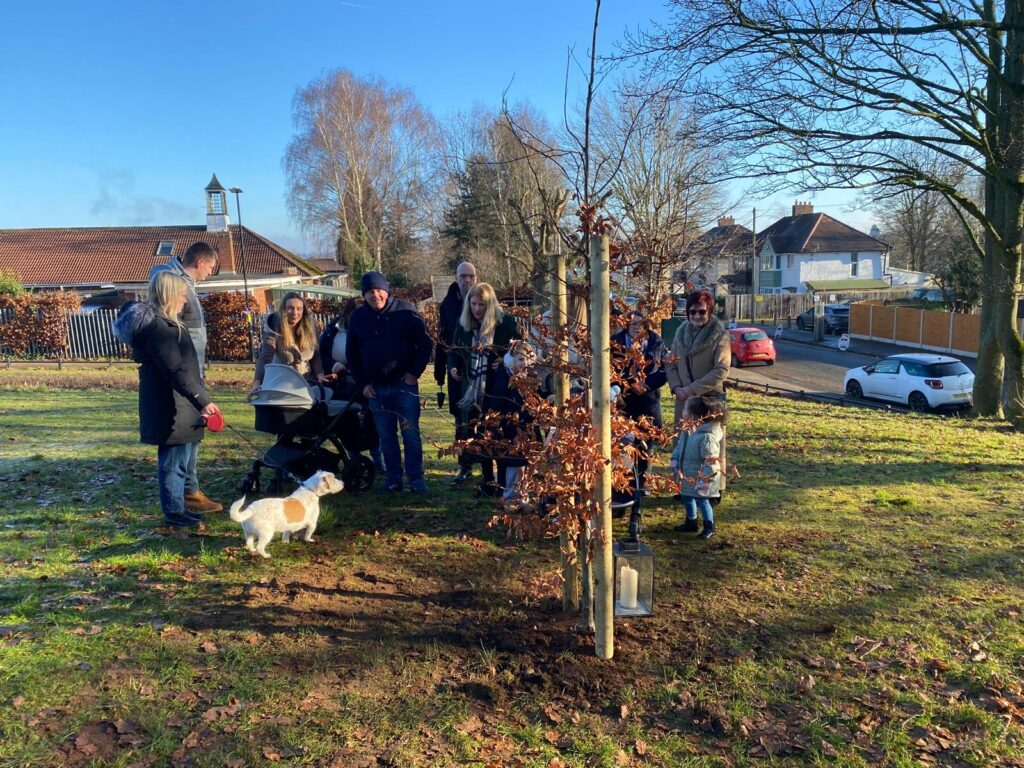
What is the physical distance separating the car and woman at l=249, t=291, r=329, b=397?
15.0 metres

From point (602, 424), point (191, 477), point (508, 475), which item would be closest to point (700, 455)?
point (508, 475)

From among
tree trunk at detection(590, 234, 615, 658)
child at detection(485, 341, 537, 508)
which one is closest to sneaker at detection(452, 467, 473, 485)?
child at detection(485, 341, 537, 508)

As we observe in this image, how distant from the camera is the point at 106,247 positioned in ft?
125

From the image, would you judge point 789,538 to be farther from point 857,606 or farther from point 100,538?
point 100,538

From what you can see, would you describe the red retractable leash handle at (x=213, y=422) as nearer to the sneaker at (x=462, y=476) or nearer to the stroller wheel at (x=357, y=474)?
the stroller wheel at (x=357, y=474)

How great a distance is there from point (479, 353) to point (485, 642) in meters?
2.32

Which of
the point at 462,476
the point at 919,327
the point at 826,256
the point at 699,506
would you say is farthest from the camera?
the point at 826,256

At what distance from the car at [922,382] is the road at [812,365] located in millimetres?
2674

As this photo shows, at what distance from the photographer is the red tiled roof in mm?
35953

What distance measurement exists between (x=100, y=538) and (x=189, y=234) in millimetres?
39221

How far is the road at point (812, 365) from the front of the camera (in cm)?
2148

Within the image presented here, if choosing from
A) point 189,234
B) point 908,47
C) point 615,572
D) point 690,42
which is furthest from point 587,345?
point 189,234

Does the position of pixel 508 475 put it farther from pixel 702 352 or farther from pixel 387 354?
pixel 702 352

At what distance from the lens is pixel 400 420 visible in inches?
231
